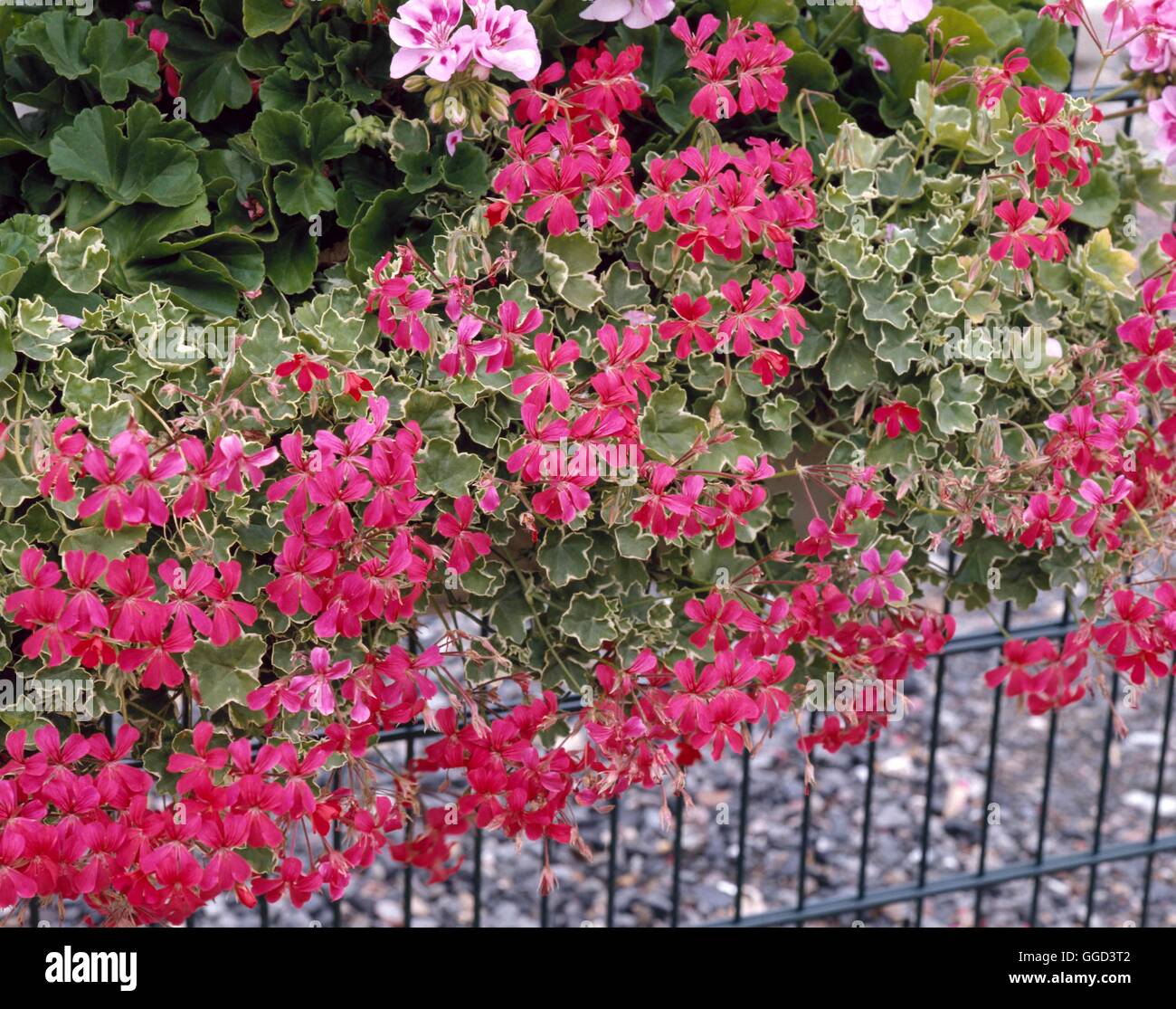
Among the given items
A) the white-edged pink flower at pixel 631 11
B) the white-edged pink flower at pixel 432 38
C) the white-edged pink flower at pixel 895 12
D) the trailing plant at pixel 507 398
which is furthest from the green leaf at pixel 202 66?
the white-edged pink flower at pixel 895 12

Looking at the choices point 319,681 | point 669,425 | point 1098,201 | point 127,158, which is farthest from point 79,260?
point 1098,201

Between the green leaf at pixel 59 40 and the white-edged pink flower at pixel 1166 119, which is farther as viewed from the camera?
the white-edged pink flower at pixel 1166 119

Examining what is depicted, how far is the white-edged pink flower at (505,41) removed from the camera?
50.5 inches

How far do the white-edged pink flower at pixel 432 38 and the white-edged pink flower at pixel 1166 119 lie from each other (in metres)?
0.82

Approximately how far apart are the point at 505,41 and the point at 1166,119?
80 cm

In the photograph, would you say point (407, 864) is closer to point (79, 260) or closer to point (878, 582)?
point (878, 582)

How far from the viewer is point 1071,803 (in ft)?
11.6

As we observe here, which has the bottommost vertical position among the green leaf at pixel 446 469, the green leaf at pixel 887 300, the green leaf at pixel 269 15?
the green leaf at pixel 446 469

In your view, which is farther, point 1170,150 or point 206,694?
point 1170,150

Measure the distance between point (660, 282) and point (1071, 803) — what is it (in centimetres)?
263

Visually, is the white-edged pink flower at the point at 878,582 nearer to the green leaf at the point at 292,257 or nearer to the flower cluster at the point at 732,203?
the flower cluster at the point at 732,203

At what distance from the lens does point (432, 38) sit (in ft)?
4.26
